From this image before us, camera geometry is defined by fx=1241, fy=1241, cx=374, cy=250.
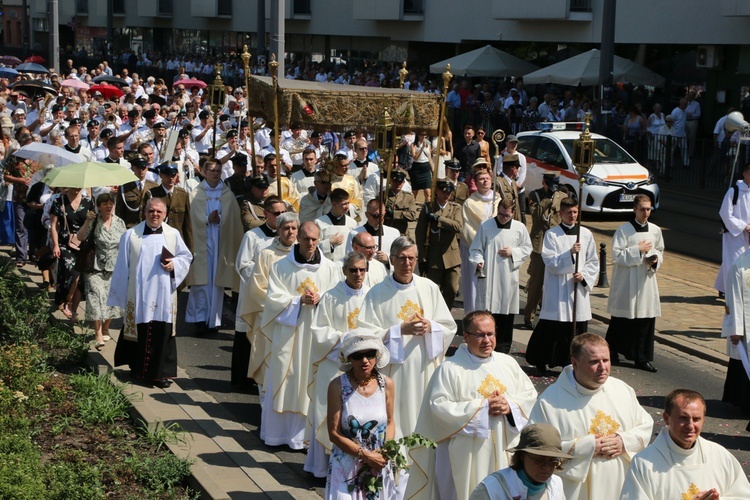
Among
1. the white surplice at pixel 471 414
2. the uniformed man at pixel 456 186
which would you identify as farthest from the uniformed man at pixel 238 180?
the white surplice at pixel 471 414

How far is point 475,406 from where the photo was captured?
7.52 m

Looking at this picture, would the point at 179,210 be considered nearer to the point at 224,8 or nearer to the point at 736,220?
the point at 736,220

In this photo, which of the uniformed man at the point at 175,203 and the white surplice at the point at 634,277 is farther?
the uniformed man at the point at 175,203

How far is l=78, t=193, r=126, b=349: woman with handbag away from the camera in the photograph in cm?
1258

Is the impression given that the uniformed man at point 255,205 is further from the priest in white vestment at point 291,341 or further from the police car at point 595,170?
the police car at point 595,170

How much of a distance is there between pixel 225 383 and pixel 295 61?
1537 inches

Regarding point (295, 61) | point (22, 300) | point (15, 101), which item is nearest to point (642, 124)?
point (15, 101)

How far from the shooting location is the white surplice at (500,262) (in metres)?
13.2

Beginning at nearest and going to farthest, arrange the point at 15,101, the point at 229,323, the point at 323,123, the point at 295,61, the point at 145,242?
the point at 145,242
the point at 323,123
the point at 229,323
the point at 15,101
the point at 295,61

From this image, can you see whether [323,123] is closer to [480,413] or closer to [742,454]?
[742,454]

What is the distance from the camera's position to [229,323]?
572 inches

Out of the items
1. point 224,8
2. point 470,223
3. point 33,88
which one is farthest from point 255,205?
point 224,8

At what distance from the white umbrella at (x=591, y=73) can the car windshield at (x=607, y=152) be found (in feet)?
22.2

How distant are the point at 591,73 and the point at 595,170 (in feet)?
27.7
